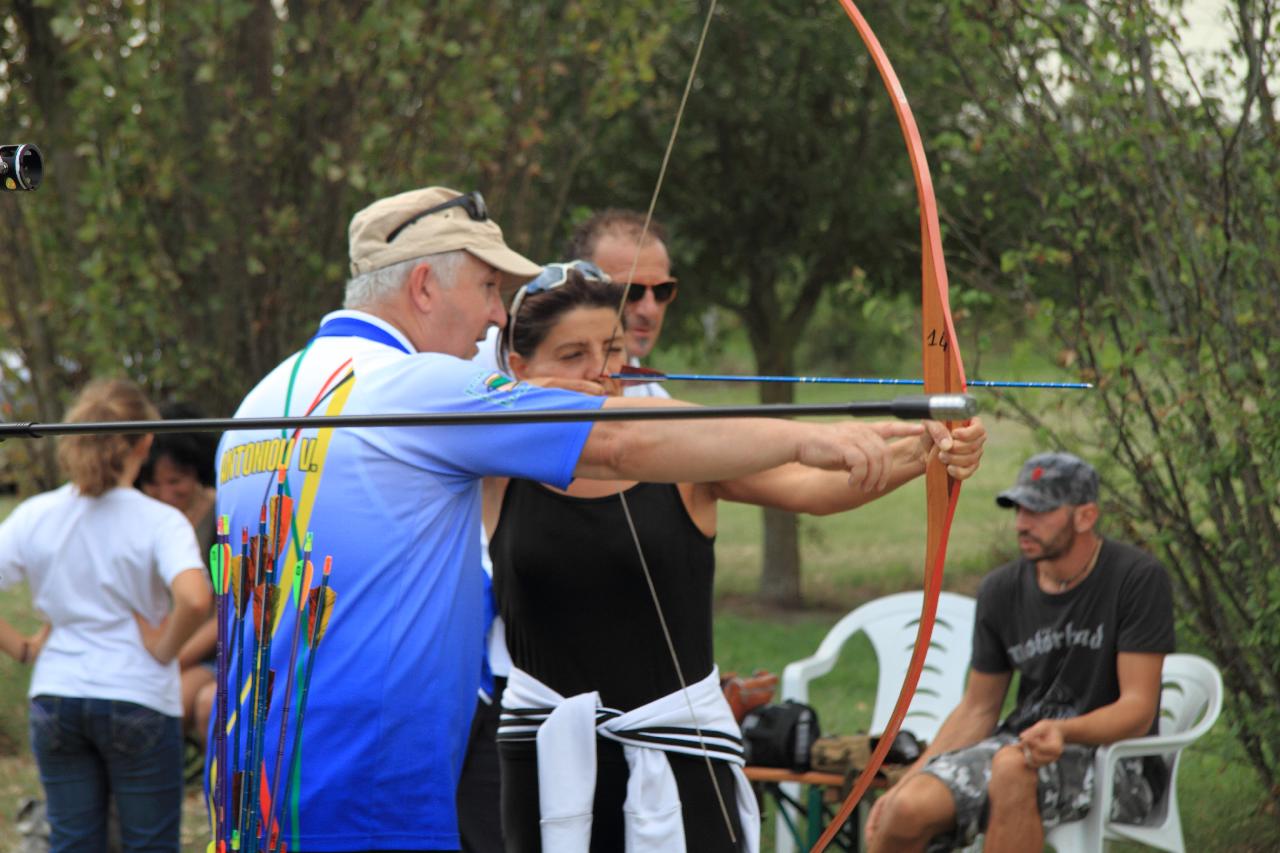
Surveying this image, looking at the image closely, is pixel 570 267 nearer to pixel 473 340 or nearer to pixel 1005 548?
pixel 473 340

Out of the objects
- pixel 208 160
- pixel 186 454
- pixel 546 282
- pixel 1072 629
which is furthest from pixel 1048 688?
pixel 208 160

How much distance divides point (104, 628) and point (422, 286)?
1.79 metres

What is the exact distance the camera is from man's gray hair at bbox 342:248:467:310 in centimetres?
222

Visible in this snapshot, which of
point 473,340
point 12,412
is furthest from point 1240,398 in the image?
point 12,412

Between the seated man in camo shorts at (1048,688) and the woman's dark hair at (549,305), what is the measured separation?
1704 mm

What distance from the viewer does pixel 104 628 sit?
3605mm

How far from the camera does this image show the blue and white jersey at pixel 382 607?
200cm

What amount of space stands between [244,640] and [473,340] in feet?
1.78

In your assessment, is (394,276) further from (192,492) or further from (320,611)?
(192,492)

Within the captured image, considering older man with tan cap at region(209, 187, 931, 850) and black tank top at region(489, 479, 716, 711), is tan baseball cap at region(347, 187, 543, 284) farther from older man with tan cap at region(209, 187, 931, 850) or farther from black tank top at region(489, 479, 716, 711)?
black tank top at region(489, 479, 716, 711)

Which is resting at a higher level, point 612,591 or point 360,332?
point 360,332

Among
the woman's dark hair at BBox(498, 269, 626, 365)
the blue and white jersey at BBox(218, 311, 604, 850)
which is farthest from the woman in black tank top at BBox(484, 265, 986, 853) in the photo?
the blue and white jersey at BBox(218, 311, 604, 850)

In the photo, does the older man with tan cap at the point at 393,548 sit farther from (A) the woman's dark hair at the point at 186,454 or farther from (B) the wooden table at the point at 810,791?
(A) the woman's dark hair at the point at 186,454

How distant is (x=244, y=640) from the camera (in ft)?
6.77
